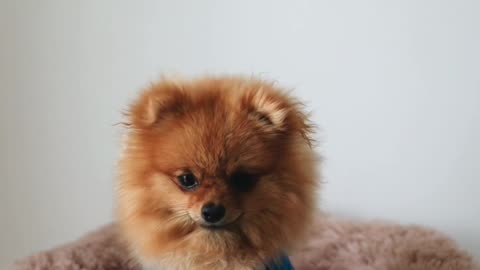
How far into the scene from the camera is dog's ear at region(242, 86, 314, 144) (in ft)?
3.19

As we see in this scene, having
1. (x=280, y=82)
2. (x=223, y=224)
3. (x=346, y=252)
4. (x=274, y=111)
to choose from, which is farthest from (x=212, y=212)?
(x=280, y=82)

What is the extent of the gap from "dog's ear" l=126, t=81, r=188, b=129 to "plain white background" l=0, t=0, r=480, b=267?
56cm

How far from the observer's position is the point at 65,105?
1.70 metres

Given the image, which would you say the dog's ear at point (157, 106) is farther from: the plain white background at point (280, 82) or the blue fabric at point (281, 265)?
the plain white background at point (280, 82)

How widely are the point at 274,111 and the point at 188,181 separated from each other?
187 mm

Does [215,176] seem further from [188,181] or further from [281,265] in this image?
[281,265]

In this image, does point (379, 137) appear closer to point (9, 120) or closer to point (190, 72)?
point (190, 72)

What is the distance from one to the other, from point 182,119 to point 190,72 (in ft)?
2.45

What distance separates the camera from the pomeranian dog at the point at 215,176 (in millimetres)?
937

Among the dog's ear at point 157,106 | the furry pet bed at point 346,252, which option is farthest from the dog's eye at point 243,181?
the furry pet bed at point 346,252

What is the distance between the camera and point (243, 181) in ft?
3.14

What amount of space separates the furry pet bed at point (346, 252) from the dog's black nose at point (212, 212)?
42cm

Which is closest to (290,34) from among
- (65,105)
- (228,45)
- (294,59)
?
(294,59)

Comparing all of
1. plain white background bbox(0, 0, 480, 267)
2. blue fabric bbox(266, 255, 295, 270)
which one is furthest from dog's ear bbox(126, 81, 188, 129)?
plain white background bbox(0, 0, 480, 267)
